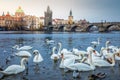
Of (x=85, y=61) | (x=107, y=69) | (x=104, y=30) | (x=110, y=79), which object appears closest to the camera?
(x=110, y=79)

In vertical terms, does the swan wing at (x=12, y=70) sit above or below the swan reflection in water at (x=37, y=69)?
above

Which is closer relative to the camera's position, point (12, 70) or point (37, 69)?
point (12, 70)

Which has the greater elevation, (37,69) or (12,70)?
(12,70)

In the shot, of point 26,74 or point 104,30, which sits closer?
point 26,74

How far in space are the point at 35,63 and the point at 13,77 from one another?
15.5ft

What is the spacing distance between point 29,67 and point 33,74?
87.9 inches

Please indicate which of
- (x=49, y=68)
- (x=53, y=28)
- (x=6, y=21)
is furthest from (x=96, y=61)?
(x=6, y=21)

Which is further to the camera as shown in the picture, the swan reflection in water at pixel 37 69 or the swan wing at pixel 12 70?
the swan reflection in water at pixel 37 69

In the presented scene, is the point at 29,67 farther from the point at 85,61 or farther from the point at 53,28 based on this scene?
the point at 53,28

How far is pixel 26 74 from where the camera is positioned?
634 inches

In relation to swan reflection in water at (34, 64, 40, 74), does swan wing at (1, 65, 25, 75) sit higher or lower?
higher

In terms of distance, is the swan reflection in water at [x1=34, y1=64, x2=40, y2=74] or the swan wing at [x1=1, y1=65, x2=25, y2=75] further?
the swan reflection in water at [x1=34, y1=64, x2=40, y2=74]

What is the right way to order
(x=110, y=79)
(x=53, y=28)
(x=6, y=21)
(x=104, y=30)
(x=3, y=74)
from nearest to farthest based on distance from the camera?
(x=110, y=79) < (x=3, y=74) < (x=104, y=30) < (x=53, y=28) < (x=6, y=21)

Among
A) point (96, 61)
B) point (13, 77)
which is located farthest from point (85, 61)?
point (13, 77)
